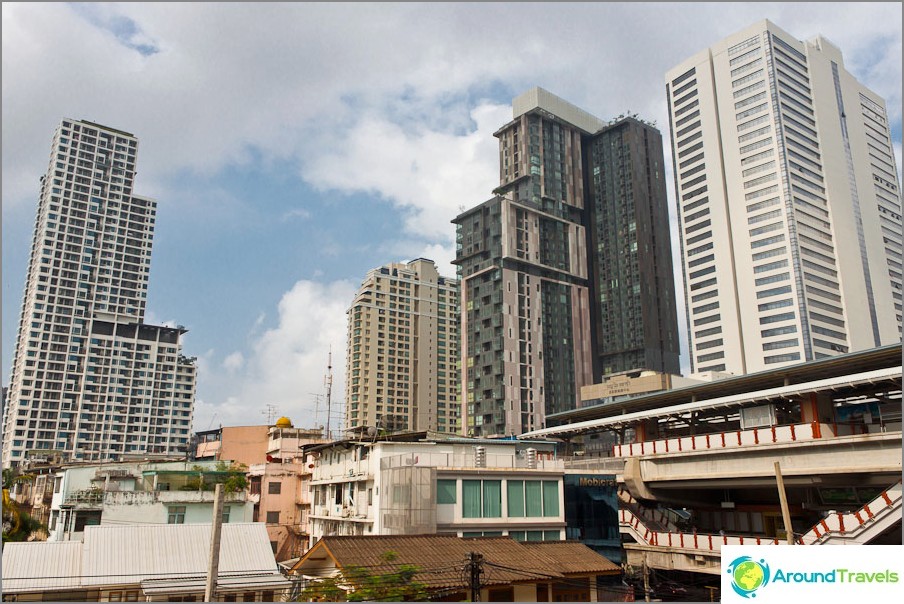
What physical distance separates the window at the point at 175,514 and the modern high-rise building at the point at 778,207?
97.8 metres

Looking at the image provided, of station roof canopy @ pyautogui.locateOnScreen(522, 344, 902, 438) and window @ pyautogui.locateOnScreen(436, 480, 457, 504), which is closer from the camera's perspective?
window @ pyautogui.locateOnScreen(436, 480, 457, 504)

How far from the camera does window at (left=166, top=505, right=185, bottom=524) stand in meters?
42.1

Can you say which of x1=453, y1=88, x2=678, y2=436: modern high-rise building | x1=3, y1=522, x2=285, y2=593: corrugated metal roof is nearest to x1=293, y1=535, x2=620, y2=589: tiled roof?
x1=3, y1=522, x2=285, y2=593: corrugated metal roof

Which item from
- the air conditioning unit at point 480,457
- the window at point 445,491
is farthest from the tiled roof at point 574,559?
the air conditioning unit at point 480,457

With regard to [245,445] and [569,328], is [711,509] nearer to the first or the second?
[245,445]

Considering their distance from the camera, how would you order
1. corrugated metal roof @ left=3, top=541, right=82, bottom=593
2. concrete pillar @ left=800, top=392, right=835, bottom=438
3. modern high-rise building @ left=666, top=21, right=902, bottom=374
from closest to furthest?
corrugated metal roof @ left=3, top=541, right=82, bottom=593, concrete pillar @ left=800, top=392, right=835, bottom=438, modern high-rise building @ left=666, top=21, right=902, bottom=374

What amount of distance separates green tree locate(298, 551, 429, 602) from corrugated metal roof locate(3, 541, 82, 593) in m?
11.9

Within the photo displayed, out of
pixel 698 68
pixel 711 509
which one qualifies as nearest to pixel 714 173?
pixel 698 68

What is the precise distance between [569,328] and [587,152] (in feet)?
154

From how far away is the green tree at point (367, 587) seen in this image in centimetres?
2267

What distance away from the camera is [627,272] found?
14375 cm

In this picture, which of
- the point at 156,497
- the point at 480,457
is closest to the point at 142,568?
the point at 156,497

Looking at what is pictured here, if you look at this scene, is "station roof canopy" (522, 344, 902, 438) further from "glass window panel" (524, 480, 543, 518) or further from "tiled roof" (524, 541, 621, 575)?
"tiled roof" (524, 541, 621, 575)

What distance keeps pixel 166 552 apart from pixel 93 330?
416ft
